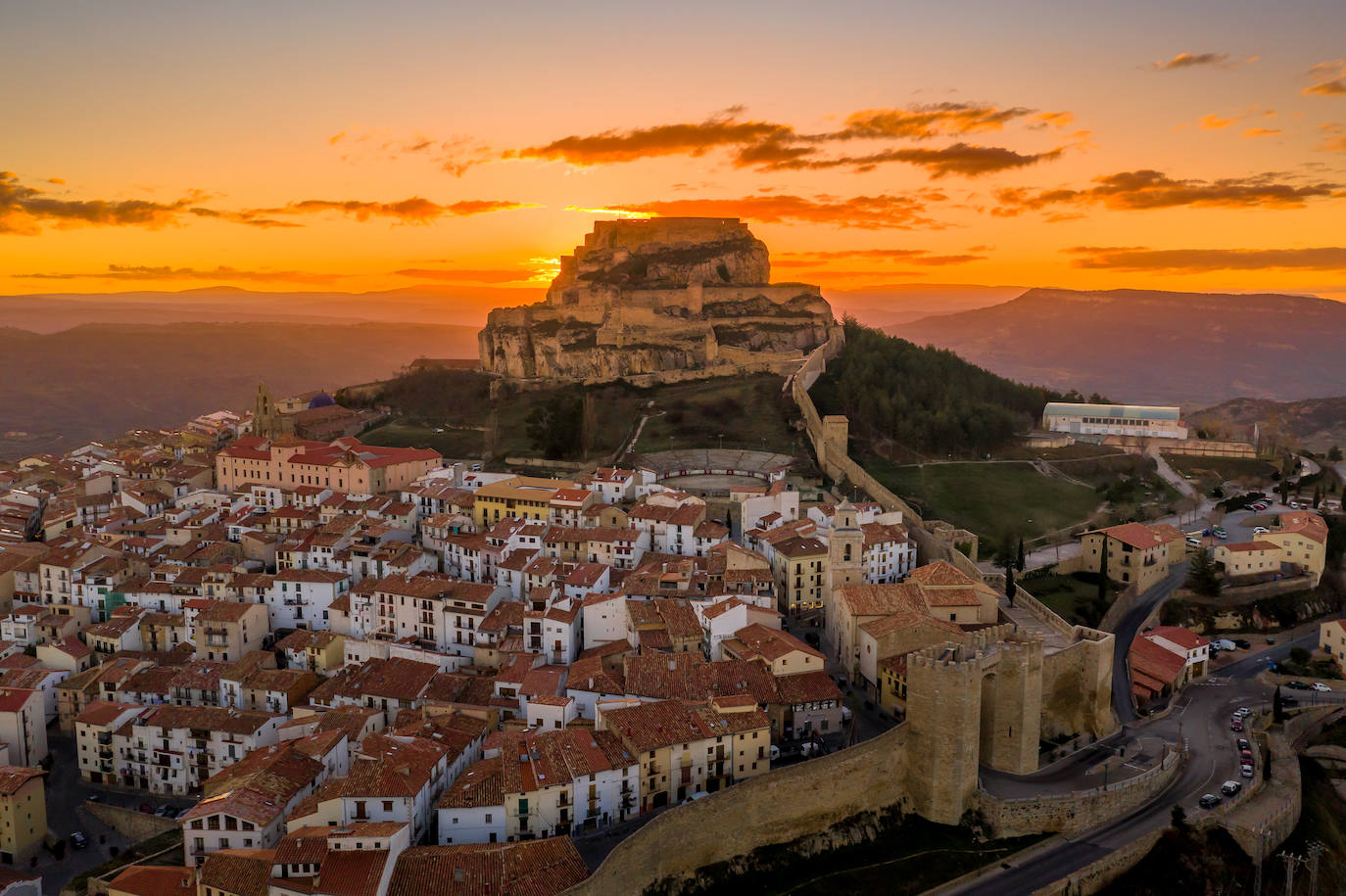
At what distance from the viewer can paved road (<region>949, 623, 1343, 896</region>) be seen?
1956cm

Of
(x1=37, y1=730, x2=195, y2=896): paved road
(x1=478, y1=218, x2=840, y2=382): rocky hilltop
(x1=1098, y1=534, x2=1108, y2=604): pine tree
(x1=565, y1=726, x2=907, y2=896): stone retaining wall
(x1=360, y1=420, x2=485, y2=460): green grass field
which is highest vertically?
(x1=478, y1=218, x2=840, y2=382): rocky hilltop

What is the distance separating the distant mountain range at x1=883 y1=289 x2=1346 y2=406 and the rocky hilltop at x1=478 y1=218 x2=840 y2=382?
201ft

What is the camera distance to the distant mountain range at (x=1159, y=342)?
122750mm

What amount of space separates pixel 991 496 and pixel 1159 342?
113469mm

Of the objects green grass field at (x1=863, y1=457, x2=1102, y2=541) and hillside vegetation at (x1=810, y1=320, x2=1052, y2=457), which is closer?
green grass field at (x1=863, y1=457, x2=1102, y2=541)

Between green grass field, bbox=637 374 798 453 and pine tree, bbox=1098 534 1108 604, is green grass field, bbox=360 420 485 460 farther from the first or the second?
pine tree, bbox=1098 534 1108 604

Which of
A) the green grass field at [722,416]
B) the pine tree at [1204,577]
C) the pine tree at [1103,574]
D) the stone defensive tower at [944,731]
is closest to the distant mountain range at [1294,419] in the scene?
the green grass field at [722,416]

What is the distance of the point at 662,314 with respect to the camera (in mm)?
66938

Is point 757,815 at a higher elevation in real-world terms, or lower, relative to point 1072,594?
lower

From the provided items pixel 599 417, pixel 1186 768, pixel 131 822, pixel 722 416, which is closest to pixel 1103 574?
pixel 1186 768

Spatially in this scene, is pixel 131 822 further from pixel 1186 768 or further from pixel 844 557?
pixel 1186 768

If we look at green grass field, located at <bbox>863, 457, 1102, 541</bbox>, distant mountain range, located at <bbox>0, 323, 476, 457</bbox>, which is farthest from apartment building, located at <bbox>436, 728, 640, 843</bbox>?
distant mountain range, located at <bbox>0, 323, 476, 457</bbox>

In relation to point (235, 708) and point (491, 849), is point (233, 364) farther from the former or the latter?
point (491, 849)

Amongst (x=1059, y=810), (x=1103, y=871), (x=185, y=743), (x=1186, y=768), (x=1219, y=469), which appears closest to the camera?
(x=1103, y=871)
